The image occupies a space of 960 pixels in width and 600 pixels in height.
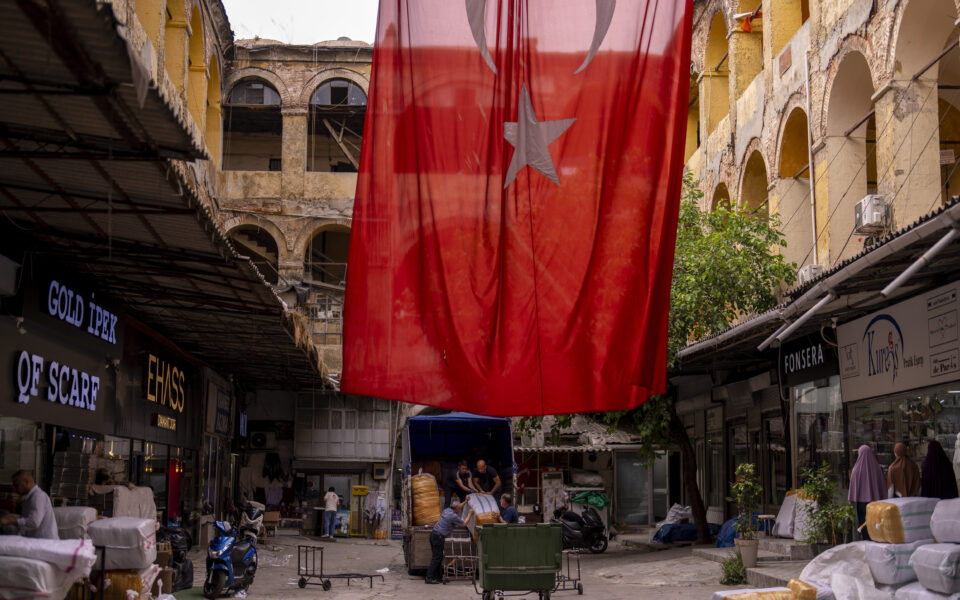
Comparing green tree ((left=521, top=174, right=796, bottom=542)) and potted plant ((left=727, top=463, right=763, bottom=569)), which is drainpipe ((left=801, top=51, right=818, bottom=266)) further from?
potted plant ((left=727, top=463, right=763, bottom=569))

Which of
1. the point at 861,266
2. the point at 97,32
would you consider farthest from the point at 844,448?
the point at 97,32

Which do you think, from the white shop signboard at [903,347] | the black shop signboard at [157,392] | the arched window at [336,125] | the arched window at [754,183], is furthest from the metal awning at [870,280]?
the arched window at [336,125]

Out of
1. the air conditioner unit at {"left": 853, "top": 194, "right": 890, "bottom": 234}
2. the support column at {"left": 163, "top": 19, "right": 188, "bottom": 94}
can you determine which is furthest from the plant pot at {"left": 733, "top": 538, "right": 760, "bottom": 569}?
the support column at {"left": 163, "top": 19, "right": 188, "bottom": 94}

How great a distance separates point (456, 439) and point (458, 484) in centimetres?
380

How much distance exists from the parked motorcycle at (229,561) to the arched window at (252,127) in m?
23.3

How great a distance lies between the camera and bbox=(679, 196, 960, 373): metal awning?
32.3 feet

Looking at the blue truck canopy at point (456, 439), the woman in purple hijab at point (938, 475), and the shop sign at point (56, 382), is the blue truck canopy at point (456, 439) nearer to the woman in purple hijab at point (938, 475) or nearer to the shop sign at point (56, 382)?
the shop sign at point (56, 382)

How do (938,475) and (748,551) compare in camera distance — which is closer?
(938,475)

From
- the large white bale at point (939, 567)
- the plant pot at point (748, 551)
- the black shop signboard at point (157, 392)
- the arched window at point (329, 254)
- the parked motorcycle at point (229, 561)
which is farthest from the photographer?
the arched window at point (329, 254)

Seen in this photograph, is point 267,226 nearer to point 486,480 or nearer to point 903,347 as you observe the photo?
point 486,480

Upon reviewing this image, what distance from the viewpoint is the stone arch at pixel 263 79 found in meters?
36.2

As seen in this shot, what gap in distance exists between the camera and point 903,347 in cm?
1277

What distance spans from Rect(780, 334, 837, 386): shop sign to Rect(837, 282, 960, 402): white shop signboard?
148 cm

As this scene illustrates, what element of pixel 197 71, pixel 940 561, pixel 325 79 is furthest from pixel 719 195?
pixel 940 561
